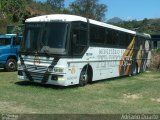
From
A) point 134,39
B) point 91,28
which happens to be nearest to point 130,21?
point 134,39

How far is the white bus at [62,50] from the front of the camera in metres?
15.8

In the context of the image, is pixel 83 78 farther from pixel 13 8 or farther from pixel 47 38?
pixel 13 8

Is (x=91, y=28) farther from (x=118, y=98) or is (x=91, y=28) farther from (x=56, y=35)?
(x=118, y=98)

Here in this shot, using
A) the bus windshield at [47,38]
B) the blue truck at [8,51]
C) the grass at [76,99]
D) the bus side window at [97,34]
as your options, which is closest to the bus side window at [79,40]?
the bus windshield at [47,38]

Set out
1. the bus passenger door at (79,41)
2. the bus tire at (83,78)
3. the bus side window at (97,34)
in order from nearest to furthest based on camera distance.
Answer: the bus passenger door at (79,41), the bus tire at (83,78), the bus side window at (97,34)

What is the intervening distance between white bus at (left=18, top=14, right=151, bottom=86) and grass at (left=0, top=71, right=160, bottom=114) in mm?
526

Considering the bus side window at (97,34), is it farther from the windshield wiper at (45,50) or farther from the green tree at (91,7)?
the green tree at (91,7)

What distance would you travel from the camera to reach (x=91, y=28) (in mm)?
18109

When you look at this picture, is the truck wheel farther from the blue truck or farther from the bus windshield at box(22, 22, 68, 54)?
the bus windshield at box(22, 22, 68, 54)

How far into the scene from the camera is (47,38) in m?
16.1

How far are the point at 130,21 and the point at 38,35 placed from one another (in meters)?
96.8

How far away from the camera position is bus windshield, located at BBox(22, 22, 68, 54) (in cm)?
1581

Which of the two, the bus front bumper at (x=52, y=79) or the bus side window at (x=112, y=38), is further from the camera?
the bus side window at (x=112, y=38)

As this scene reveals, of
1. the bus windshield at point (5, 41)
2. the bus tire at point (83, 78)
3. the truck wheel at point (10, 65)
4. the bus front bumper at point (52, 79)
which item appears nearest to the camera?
the bus front bumper at point (52, 79)
